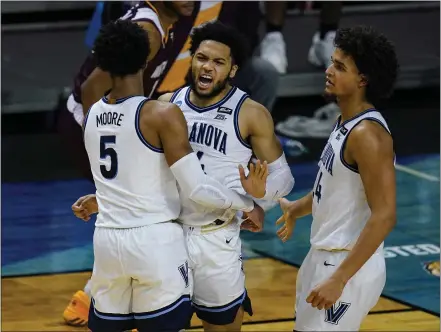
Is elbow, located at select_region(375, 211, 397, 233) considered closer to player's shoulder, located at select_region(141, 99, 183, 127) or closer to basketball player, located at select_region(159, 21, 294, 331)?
basketball player, located at select_region(159, 21, 294, 331)

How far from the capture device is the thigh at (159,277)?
14.9 ft

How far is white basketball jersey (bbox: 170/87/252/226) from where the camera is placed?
4758mm

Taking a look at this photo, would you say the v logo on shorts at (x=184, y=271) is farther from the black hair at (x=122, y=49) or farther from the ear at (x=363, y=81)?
the ear at (x=363, y=81)

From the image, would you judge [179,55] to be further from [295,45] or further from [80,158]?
[295,45]

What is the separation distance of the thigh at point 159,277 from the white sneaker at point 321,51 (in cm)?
648

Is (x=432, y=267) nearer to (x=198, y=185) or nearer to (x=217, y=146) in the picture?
(x=217, y=146)

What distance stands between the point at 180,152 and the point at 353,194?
0.70 metres

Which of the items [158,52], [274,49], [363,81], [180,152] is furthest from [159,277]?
[274,49]

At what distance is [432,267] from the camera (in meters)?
7.10

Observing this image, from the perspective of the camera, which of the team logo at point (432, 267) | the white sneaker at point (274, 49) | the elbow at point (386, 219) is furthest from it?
the white sneaker at point (274, 49)

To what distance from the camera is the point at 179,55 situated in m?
6.90

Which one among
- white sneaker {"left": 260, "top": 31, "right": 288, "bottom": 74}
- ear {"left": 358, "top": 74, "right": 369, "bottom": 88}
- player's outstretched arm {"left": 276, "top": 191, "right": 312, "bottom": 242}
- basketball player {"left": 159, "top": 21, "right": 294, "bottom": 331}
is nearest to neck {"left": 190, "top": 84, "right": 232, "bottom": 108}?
basketball player {"left": 159, "top": 21, "right": 294, "bottom": 331}

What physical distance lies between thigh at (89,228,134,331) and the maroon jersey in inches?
64.5

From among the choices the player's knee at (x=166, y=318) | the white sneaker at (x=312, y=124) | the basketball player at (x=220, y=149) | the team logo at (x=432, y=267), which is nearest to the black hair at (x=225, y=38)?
the basketball player at (x=220, y=149)
